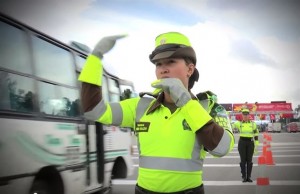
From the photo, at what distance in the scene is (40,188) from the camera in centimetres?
505

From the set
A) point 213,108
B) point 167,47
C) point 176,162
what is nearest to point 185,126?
point 176,162

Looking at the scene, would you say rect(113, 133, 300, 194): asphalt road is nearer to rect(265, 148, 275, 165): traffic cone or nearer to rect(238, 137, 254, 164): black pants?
rect(265, 148, 275, 165): traffic cone

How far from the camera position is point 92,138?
21.5 ft

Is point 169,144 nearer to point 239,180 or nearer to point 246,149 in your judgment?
point 239,180

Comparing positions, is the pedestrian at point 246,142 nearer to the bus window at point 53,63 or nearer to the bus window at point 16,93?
the bus window at point 53,63

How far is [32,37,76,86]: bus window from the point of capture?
5.14 metres

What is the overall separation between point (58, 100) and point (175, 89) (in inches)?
145

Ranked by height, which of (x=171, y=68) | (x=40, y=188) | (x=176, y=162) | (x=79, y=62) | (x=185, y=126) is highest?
(x=79, y=62)

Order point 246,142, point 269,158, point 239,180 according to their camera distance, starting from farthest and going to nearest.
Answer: point 269,158 → point 246,142 → point 239,180

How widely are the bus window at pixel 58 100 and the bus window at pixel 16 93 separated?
24 centimetres

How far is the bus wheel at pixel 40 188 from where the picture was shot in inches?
192

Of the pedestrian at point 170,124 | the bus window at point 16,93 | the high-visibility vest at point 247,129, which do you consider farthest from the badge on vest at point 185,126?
the high-visibility vest at point 247,129

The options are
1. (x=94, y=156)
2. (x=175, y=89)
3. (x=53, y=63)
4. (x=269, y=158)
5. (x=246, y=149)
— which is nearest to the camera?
(x=175, y=89)

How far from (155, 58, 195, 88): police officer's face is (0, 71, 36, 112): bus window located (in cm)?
249
